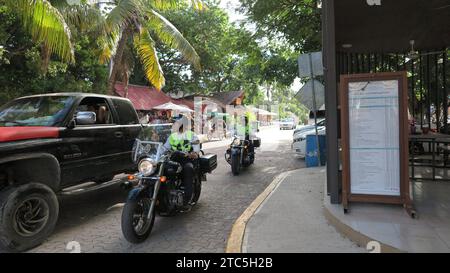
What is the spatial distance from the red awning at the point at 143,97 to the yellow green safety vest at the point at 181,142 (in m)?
17.0

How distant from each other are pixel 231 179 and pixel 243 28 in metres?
6.35

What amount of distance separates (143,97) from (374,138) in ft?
68.2

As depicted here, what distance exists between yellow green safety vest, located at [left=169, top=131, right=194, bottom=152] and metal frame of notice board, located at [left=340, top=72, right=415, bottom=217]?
2.43 m

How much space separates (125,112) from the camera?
7.55 metres

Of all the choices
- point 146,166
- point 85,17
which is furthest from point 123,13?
point 146,166

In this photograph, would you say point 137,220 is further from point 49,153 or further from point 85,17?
point 85,17

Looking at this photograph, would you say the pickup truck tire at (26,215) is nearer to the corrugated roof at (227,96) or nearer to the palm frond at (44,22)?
the palm frond at (44,22)

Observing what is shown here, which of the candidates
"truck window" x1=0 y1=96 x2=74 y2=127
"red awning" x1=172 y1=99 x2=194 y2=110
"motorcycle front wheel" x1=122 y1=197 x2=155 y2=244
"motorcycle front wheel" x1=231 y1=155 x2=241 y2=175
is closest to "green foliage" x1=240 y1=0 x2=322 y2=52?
"motorcycle front wheel" x1=231 y1=155 x2=241 y2=175

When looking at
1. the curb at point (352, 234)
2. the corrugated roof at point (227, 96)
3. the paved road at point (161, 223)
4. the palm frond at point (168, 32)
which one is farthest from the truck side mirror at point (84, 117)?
the corrugated roof at point (227, 96)

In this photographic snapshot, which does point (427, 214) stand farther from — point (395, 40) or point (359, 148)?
point (395, 40)

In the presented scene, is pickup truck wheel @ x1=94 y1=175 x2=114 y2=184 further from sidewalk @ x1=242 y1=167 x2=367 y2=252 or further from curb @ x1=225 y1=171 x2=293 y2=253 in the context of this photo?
sidewalk @ x1=242 y1=167 x2=367 y2=252

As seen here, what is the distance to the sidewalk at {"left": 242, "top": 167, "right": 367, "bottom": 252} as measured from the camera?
4.51 meters

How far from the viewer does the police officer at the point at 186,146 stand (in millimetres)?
5805

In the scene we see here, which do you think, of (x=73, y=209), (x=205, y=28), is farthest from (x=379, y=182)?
(x=205, y=28)
